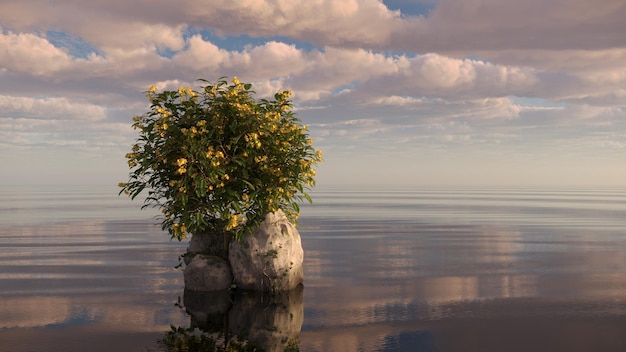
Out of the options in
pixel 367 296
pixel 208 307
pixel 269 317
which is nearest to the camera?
pixel 269 317

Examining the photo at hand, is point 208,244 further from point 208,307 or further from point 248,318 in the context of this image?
point 248,318

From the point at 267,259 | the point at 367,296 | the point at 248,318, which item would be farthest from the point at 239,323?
the point at 367,296

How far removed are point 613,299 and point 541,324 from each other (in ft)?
13.4

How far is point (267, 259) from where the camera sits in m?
17.5

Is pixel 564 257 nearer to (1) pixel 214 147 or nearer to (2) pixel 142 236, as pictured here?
(1) pixel 214 147

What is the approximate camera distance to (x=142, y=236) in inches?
1280

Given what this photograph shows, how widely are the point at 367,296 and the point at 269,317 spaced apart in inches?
128

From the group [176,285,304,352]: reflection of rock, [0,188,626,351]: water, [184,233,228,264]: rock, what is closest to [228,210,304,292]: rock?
[176,285,304,352]: reflection of rock

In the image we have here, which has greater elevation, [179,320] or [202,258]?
[202,258]

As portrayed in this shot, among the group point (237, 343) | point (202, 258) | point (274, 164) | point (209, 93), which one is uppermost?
point (209, 93)

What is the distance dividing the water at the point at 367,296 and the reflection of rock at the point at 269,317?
117 mm

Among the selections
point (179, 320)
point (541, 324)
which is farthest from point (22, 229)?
point (541, 324)

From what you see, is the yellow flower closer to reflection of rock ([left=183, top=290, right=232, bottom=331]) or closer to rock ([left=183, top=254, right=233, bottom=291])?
rock ([left=183, top=254, right=233, bottom=291])

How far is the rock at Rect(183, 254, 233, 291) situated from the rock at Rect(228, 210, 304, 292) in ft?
1.01
